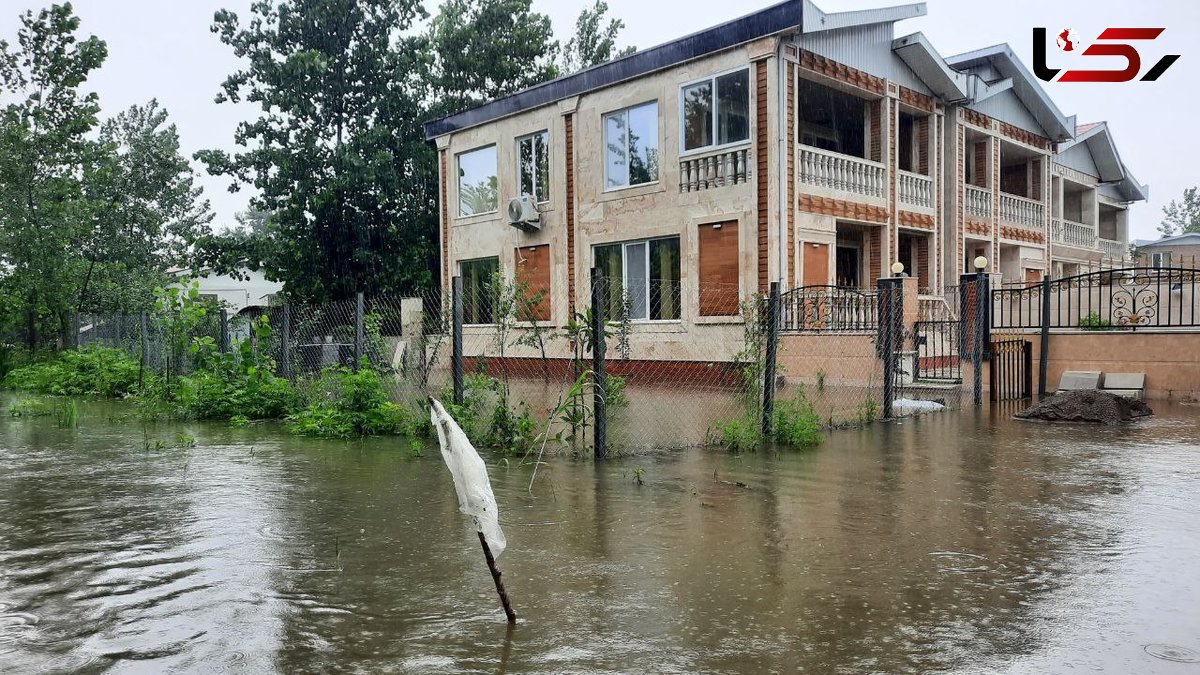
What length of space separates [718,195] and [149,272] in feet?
76.9

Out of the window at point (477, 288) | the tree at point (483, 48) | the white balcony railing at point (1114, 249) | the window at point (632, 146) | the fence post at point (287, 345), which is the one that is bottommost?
the fence post at point (287, 345)

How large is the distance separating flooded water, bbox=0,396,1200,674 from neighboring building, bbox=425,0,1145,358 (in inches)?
339

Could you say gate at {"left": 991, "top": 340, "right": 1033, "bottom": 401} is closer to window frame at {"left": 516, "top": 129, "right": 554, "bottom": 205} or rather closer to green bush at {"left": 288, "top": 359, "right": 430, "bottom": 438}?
green bush at {"left": 288, "top": 359, "right": 430, "bottom": 438}

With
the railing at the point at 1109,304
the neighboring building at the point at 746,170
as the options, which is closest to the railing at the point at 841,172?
the neighboring building at the point at 746,170

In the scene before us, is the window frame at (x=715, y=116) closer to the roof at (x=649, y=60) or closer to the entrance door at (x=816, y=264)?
the roof at (x=649, y=60)

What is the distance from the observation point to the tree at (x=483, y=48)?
98.9 feet

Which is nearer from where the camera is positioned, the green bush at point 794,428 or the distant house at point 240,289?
the green bush at point 794,428

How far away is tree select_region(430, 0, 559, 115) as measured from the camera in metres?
30.2

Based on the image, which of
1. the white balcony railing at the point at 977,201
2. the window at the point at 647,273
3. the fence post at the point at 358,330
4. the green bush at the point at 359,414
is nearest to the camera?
the green bush at the point at 359,414

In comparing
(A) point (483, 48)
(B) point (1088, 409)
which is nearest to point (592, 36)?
(A) point (483, 48)

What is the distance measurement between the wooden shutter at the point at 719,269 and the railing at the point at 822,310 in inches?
44.9

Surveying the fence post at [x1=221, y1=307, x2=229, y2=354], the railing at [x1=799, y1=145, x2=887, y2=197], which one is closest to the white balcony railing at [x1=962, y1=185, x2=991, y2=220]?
the railing at [x1=799, y1=145, x2=887, y2=197]

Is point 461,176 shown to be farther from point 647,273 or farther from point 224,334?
point 224,334

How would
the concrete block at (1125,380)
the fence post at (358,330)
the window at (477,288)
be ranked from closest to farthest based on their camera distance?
the fence post at (358,330) < the concrete block at (1125,380) < the window at (477,288)
